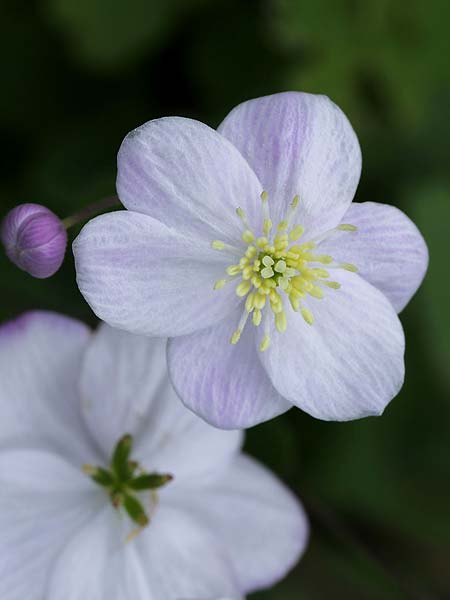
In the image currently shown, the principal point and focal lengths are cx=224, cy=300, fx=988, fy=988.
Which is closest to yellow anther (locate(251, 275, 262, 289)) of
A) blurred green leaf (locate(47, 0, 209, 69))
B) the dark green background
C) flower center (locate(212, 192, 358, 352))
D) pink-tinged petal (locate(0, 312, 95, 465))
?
flower center (locate(212, 192, 358, 352))

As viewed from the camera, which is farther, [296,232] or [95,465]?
[95,465]

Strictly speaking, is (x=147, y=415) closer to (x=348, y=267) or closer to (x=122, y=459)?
(x=122, y=459)

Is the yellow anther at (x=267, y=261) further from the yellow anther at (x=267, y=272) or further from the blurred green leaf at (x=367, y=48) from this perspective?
the blurred green leaf at (x=367, y=48)

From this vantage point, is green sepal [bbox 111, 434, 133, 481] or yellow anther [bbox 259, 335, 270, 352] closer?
yellow anther [bbox 259, 335, 270, 352]

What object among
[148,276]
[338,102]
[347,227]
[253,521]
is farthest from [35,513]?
[338,102]

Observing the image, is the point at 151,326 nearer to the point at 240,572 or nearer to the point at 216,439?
the point at 216,439

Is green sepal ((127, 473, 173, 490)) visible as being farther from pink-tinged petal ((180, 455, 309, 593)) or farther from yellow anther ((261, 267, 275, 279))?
yellow anther ((261, 267, 275, 279))
